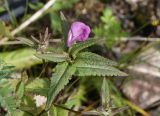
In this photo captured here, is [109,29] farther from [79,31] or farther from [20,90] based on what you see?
[79,31]

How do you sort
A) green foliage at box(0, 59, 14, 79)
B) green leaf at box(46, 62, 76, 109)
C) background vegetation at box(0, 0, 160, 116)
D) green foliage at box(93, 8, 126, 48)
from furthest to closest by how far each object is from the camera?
green foliage at box(93, 8, 126, 48)
background vegetation at box(0, 0, 160, 116)
green foliage at box(0, 59, 14, 79)
green leaf at box(46, 62, 76, 109)

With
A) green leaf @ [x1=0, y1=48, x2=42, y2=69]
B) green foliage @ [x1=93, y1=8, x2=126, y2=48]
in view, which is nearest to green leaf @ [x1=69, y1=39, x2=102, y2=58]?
green leaf @ [x1=0, y1=48, x2=42, y2=69]

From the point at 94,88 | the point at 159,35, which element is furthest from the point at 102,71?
the point at 159,35

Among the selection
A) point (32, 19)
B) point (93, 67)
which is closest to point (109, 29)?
point (32, 19)

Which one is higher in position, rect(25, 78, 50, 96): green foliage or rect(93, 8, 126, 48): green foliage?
rect(93, 8, 126, 48): green foliage

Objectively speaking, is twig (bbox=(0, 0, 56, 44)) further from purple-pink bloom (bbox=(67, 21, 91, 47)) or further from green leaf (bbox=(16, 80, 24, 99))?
purple-pink bloom (bbox=(67, 21, 91, 47))

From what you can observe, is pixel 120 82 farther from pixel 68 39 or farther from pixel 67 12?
pixel 68 39

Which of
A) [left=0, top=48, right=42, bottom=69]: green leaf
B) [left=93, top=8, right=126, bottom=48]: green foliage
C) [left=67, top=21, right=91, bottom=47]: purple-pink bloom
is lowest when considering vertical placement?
[left=67, top=21, right=91, bottom=47]: purple-pink bloom
